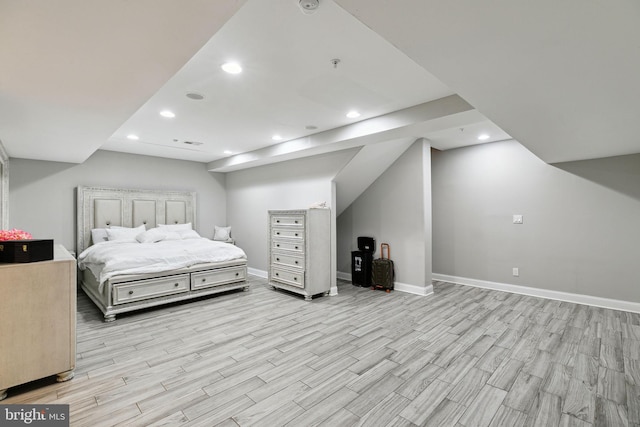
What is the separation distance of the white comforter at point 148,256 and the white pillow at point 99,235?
1.27 feet

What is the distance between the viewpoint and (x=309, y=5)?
163 centimetres

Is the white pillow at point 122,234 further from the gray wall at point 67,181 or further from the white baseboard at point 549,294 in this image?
the white baseboard at point 549,294

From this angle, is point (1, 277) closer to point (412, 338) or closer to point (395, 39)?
point (395, 39)

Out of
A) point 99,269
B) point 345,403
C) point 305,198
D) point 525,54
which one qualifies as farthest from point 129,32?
point 305,198

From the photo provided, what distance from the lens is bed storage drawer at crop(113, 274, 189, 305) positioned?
366 centimetres

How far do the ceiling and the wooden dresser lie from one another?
1313 millimetres

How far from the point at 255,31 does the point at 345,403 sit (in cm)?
255

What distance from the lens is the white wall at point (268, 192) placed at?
492cm

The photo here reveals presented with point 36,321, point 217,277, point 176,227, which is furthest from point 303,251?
point 176,227

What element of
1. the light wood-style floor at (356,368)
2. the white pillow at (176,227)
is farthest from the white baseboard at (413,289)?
the white pillow at (176,227)

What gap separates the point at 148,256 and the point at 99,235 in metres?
1.93

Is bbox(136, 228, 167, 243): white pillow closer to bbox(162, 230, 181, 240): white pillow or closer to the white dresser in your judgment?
bbox(162, 230, 181, 240): white pillow

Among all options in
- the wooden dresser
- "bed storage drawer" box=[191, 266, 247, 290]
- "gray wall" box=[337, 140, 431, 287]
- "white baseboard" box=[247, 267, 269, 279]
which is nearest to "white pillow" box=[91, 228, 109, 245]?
"bed storage drawer" box=[191, 266, 247, 290]

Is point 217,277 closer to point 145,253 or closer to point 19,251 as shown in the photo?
point 145,253
